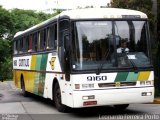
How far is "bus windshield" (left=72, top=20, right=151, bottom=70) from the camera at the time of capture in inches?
506

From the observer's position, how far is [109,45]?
13055mm

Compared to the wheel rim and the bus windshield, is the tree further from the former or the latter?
the bus windshield

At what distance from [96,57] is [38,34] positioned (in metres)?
5.50

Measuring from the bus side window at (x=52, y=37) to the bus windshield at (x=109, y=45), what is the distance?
6.70 ft

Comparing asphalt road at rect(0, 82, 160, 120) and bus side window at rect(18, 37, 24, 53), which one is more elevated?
bus side window at rect(18, 37, 24, 53)

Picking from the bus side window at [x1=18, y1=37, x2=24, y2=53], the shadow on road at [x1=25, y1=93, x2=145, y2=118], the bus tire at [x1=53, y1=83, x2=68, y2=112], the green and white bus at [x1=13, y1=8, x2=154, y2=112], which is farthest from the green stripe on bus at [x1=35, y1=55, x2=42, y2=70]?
the bus side window at [x1=18, y1=37, x2=24, y2=53]

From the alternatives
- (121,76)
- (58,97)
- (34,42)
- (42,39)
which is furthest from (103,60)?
(34,42)

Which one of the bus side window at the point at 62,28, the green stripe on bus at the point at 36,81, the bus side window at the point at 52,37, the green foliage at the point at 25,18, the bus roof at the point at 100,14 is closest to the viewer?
the bus roof at the point at 100,14

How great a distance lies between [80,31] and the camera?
1299 centimetres

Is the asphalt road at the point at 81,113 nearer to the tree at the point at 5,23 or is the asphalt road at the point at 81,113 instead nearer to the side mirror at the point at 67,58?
the side mirror at the point at 67,58

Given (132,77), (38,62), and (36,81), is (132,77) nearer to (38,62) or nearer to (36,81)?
Answer: (38,62)

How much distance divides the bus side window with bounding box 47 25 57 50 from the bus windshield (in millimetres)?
2043

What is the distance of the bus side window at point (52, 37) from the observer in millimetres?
14999

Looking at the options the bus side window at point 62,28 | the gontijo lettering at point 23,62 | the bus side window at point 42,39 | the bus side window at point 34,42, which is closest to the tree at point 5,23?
the gontijo lettering at point 23,62
